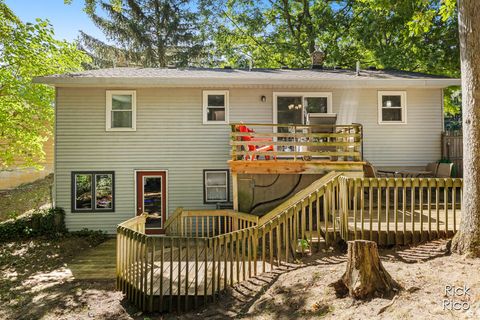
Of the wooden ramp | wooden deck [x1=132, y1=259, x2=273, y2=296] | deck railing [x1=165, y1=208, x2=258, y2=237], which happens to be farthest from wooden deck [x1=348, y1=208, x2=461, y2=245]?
the wooden ramp

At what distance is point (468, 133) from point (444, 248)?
1866mm

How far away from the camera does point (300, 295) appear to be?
400cm

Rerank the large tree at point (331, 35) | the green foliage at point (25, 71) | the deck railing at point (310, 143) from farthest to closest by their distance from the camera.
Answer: the large tree at point (331, 35) → the green foliage at point (25, 71) → the deck railing at point (310, 143)

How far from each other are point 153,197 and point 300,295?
6.79 metres

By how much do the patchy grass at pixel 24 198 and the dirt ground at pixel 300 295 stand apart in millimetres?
7335

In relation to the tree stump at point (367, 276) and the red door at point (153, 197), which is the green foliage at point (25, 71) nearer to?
the red door at point (153, 197)

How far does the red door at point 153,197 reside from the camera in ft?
31.6

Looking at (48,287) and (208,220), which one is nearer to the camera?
(48,287)

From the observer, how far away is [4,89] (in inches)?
443

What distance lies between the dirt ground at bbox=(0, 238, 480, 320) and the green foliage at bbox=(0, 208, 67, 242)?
2.53m

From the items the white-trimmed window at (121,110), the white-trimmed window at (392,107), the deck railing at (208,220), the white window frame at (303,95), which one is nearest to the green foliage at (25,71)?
the white-trimmed window at (121,110)

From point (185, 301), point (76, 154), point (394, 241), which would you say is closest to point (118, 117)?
point (76, 154)

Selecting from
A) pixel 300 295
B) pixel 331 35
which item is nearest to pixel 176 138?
pixel 300 295

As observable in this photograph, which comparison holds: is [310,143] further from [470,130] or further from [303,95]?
[470,130]
